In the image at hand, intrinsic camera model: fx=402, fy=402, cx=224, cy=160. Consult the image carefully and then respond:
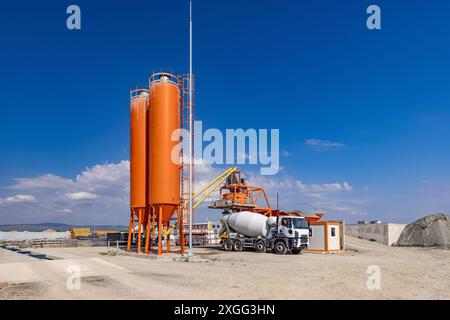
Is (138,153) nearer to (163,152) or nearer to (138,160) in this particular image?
(138,160)

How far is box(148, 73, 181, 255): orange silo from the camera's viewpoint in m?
29.4

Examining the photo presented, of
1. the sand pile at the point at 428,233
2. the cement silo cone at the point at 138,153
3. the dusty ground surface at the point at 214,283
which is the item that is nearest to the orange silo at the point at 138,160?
the cement silo cone at the point at 138,153

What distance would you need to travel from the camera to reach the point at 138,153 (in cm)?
3300

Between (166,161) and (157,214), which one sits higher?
(166,161)

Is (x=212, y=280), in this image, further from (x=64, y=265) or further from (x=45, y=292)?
Result: (x=64, y=265)

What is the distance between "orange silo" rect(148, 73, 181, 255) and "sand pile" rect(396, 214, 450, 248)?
33209mm

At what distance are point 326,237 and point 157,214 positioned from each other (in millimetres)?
15886

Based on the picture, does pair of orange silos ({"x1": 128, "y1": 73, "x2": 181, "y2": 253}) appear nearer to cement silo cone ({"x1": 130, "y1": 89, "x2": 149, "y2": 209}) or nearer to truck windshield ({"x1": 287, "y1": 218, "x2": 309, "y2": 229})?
cement silo cone ({"x1": 130, "y1": 89, "x2": 149, "y2": 209})

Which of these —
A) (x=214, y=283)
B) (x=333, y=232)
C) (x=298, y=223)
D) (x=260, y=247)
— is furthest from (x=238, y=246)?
(x=214, y=283)

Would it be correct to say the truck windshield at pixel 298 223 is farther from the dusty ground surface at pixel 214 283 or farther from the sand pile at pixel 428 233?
the sand pile at pixel 428 233

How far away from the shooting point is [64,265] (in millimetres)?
21516
